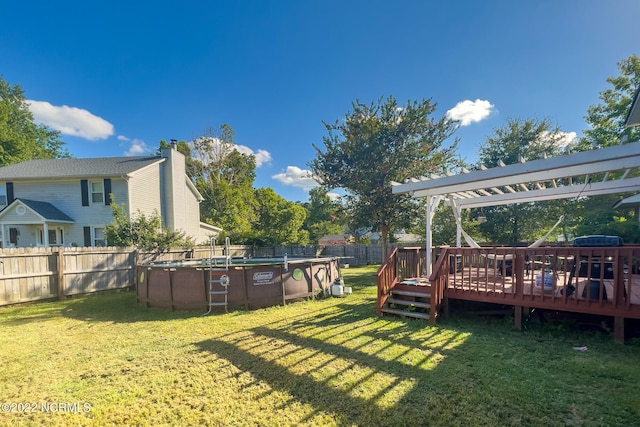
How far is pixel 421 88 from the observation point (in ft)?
44.7

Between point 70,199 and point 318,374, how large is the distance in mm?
18106

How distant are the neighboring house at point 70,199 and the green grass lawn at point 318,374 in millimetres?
10649

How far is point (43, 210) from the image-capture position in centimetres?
1459

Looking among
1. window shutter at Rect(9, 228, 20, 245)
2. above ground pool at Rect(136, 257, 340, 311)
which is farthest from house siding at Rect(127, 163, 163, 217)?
above ground pool at Rect(136, 257, 340, 311)

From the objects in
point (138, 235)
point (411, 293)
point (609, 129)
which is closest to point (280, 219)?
point (138, 235)

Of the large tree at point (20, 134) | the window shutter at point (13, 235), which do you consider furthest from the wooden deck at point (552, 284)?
the large tree at point (20, 134)

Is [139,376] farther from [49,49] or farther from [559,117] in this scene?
[559,117]

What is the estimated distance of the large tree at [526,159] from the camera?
1373 cm

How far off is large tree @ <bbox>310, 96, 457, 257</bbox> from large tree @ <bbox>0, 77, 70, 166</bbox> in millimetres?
26954

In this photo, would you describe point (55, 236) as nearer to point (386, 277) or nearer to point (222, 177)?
point (222, 177)

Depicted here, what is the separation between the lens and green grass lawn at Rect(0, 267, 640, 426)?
9.04 ft

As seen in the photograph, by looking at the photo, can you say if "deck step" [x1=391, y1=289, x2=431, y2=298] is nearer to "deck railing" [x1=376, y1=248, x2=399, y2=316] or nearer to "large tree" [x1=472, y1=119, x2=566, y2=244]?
"deck railing" [x1=376, y1=248, x2=399, y2=316]

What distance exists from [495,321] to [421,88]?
37.2ft

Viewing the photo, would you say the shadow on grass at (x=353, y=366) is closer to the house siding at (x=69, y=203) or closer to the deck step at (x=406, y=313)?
the deck step at (x=406, y=313)
